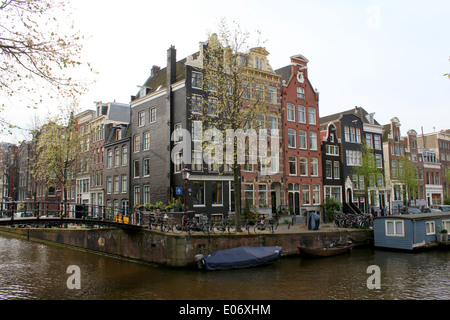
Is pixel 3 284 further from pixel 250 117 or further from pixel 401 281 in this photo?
pixel 401 281

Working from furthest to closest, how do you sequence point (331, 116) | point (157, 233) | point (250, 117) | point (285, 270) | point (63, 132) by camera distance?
1. point (331, 116)
2. point (63, 132)
3. point (250, 117)
4. point (157, 233)
5. point (285, 270)

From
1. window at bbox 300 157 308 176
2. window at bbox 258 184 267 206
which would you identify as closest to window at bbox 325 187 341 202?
window at bbox 300 157 308 176

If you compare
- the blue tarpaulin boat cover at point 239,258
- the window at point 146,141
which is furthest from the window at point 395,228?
the window at point 146,141

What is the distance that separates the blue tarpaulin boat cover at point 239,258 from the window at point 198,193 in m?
10.3

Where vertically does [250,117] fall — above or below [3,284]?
above

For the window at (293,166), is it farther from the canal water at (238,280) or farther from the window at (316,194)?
the canal water at (238,280)

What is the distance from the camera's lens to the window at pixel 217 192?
103 feet

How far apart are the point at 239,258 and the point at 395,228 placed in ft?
48.5

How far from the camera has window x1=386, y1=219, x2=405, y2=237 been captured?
2725cm

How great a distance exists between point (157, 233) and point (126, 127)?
23.6m

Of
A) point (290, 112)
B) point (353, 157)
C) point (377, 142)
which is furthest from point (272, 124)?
point (377, 142)
